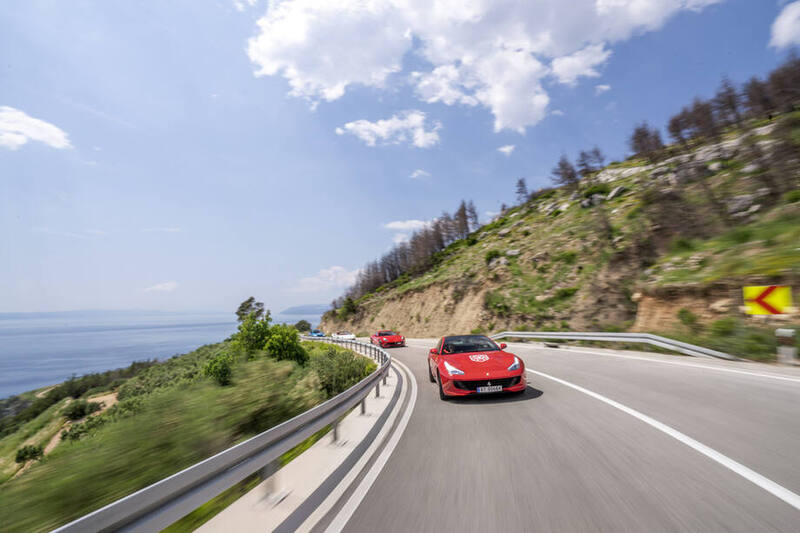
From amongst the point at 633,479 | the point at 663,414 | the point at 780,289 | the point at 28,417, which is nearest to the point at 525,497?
the point at 633,479

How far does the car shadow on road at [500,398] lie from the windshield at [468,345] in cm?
121

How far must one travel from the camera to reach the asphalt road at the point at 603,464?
286cm

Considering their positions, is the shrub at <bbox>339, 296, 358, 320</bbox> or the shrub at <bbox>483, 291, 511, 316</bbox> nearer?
the shrub at <bbox>483, 291, 511, 316</bbox>

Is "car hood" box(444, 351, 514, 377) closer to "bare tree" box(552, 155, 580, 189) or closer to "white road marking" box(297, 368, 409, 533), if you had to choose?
"white road marking" box(297, 368, 409, 533)

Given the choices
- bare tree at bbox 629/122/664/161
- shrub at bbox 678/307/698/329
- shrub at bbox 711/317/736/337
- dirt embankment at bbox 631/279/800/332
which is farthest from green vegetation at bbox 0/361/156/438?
bare tree at bbox 629/122/664/161

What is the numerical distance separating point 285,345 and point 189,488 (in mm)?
23930

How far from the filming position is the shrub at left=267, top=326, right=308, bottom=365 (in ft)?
80.8

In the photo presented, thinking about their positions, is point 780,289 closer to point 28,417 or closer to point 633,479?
point 633,479

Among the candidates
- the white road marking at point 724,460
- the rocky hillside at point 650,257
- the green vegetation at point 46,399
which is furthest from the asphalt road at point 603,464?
the green vegetation at point 46,399

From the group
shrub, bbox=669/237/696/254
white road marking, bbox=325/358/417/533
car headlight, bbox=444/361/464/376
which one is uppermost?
shrub, bbox=669/237/696/254

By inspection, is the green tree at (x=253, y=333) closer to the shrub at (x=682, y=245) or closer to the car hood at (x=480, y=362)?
the car hood at (x=480, y=362)

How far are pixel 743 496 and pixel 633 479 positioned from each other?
30.3 inches

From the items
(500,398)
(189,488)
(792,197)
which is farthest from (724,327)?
(189,488)

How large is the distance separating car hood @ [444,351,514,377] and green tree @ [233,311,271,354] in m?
19.9
